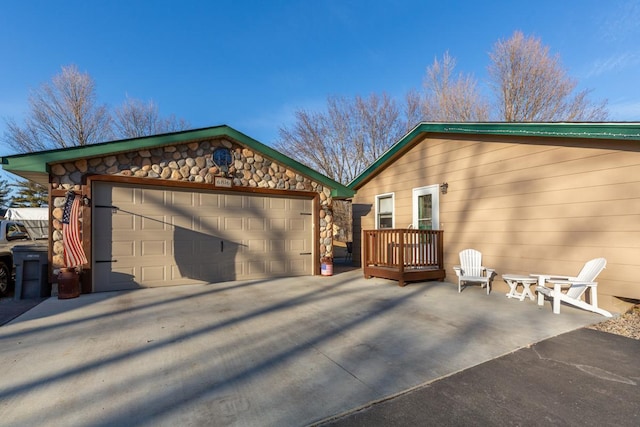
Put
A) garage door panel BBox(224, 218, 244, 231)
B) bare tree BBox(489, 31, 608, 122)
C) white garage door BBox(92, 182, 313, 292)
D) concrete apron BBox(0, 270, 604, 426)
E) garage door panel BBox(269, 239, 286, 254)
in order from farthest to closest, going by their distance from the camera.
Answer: bare tree BBox(489, 31, 608, 122)
garage door panel BBox(269, 239, 286, 254)
garage door panel BBox(224, 218, 244, 231)
white garage door BBox(92, 182, 313, 292)
concrete apron BBox(0, 270, 604, 426)

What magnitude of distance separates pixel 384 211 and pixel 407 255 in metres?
2.46

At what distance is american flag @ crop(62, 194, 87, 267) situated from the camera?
216 inches

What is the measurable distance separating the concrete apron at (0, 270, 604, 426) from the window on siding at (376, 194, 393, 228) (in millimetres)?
3534

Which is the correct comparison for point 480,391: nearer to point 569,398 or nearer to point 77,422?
point 569,398

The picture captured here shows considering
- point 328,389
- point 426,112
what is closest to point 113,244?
point 328,389

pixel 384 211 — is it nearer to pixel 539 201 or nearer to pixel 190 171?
pixel 539 201

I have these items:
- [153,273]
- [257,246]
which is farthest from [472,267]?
[153,273]

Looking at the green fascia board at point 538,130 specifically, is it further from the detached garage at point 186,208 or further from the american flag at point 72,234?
the american flag at point 72,234

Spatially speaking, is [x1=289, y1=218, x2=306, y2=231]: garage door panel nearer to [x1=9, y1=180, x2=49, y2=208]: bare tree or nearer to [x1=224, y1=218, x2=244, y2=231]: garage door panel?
[x1=224, y1=218, x2=244, y2=231]: garage door panel

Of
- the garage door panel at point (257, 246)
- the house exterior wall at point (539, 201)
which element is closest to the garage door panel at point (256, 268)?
the garage door panel at point (257, 246)

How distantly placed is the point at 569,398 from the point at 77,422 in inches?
137

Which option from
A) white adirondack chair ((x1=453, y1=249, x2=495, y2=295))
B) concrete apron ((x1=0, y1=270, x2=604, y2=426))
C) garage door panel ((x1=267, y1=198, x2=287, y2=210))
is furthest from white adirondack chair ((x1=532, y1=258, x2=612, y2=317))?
garage door panel ((x1=267, y1=198, x2=287, y2=210))

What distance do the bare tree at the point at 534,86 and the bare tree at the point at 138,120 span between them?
17559 millimetres

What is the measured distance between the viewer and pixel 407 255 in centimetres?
705
